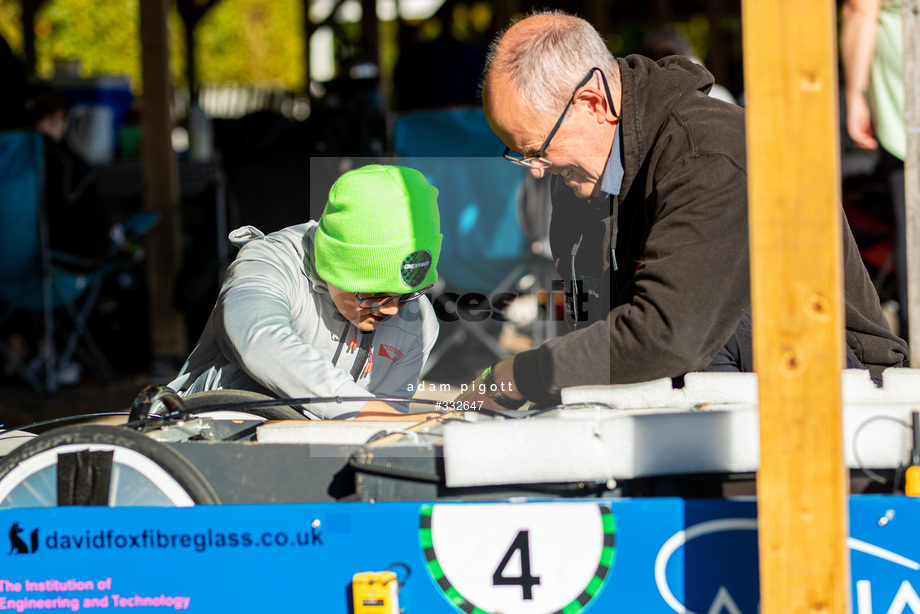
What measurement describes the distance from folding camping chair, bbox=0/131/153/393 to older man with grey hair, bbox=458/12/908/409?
9.88 feet

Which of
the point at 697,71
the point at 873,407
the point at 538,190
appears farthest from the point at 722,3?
the point at 873,407

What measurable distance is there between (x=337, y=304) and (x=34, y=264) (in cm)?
310

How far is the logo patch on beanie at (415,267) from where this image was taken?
1686 millimetres

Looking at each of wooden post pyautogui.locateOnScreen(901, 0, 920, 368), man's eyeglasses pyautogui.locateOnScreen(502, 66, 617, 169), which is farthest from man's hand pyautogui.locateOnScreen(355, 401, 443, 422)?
wooden post pyautogui.locateOnScreen(901, 0, 920, 368)

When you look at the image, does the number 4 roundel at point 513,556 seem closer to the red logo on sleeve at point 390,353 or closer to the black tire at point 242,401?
the black tire at point 242,401

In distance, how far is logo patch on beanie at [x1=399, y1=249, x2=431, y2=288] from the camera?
1686 millimetres

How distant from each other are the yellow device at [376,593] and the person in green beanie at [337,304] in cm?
36

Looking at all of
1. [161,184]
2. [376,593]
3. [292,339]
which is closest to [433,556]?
[376,593]

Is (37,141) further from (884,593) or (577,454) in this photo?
(884,593)

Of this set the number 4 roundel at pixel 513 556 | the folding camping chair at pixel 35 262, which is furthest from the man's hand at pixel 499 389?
the folding camping chair at pixel 35 262

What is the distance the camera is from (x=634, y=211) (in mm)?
1758

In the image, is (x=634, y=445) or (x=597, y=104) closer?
(x=634, y=445)

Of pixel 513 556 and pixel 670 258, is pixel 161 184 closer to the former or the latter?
pixel 670 258

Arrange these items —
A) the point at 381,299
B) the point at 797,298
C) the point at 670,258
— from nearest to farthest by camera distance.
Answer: the point at 797,298, the point at 670,258, the point at 381,299
